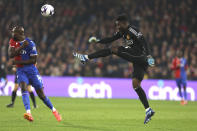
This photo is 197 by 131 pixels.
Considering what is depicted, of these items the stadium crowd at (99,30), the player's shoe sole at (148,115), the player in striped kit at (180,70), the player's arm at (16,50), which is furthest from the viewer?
the stadium crowd at (99,30)

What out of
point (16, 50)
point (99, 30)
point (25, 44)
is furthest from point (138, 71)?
point (99, 30)

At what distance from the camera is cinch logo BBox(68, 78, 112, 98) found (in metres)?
22.4

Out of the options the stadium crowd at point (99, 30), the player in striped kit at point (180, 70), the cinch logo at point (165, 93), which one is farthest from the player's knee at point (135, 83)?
the stadium crowd at point (99, 30)

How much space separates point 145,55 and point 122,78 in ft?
40.7

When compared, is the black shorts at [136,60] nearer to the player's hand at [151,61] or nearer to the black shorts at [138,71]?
the black shorts at [138,71]

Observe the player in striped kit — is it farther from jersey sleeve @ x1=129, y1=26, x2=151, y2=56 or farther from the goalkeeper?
jersey sleeve @ x1=129, y1=26, x2=151, y2=56

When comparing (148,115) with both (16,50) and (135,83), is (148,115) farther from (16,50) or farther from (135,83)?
(16,50)

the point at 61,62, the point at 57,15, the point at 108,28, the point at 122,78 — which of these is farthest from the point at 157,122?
the point at 57,15

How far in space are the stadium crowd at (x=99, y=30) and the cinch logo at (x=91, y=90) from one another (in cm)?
85

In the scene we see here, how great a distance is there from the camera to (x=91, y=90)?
73.8 ft

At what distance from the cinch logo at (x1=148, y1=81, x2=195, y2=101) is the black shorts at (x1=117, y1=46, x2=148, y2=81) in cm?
1124

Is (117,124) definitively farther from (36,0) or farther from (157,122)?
(36,0)

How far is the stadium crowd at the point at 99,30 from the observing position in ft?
77.0

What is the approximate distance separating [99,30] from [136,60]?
1596cm
